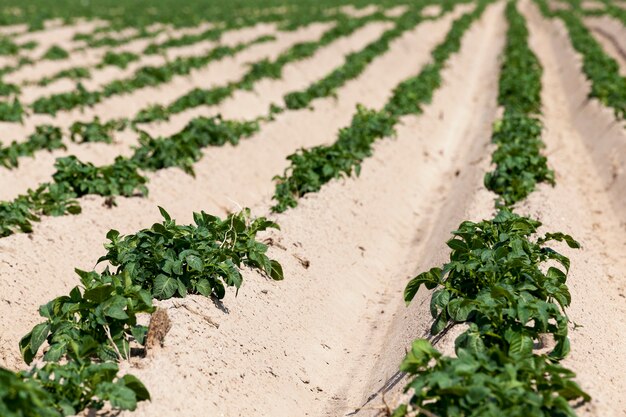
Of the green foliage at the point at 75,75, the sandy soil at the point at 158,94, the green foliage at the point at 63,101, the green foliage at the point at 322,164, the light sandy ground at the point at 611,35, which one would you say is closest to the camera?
the green foliage at the point at 322,164

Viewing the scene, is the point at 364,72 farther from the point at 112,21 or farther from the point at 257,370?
the point at 112,21

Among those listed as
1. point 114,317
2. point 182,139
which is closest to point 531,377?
point 114,317

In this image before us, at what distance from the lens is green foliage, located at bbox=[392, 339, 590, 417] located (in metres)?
4.61

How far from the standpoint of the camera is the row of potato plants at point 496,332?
15.5 ft

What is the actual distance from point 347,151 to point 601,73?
1076 centimetres

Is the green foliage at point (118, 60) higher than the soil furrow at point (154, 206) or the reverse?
the reverse

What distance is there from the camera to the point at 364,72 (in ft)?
77.4

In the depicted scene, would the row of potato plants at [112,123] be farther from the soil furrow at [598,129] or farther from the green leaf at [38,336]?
the green leaf at [38,336]

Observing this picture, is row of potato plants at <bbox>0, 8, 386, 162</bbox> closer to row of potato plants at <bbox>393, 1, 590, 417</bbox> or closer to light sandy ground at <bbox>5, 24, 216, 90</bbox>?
light sandy ground at <bbox>5, 24, 216, 90</bbox>

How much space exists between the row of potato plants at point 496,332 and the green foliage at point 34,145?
25.4 feet

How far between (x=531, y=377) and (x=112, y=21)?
126 feet

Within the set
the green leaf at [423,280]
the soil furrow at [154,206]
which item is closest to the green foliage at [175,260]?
the soil furrow at [154,206]

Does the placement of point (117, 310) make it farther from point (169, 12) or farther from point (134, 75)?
point (169, 12)

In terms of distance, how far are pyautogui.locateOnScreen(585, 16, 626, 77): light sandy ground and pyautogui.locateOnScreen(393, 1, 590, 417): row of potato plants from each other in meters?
19.6
